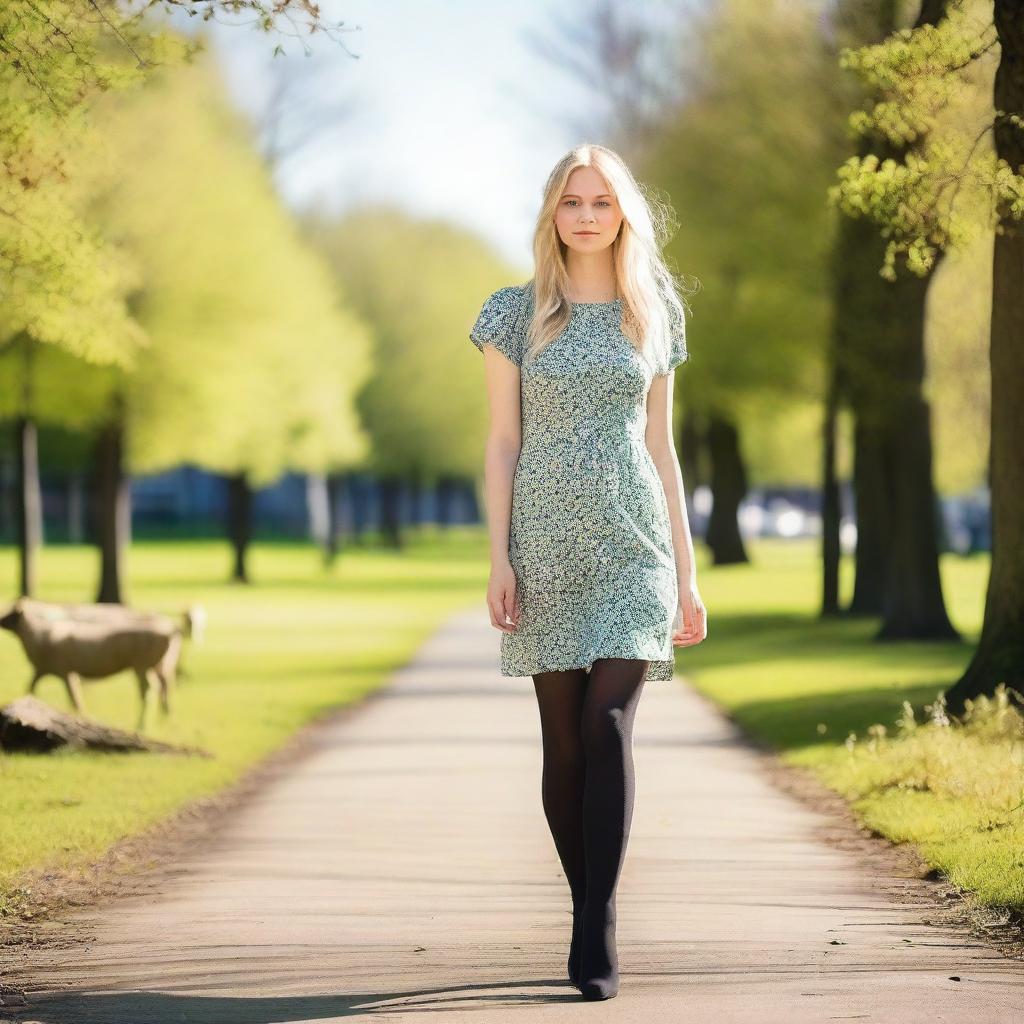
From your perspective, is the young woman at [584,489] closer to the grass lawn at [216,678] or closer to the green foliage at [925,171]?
the grass lawn at [216,678]

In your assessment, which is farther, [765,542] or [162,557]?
A: [765,542]

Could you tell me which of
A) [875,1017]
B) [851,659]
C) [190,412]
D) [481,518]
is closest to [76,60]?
[875,1017]

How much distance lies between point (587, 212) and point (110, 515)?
25.9m

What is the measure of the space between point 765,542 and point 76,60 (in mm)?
66328

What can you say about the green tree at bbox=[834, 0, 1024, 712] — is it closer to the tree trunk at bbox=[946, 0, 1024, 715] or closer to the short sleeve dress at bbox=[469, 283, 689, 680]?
the tree trunk at bbox=[946, 0, 1024, 715]

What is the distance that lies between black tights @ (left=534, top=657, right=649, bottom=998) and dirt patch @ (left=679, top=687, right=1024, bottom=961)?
54.6 inches

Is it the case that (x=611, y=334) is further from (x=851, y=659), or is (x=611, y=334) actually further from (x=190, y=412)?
(x=190, y=412)

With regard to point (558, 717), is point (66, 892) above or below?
below

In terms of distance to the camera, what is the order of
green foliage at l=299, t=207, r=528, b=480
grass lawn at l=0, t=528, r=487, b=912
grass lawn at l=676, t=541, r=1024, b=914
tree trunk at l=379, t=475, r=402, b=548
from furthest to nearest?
tree trunk at l=379, t=475, r=402, b=548 → green foliage at l=299, t=207, r=528, b=480 → grass lawn at l=0, t=528, r=487, b=912 → grass lawn at l=676, t=541, r=1024, b=914

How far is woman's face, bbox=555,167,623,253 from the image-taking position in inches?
211

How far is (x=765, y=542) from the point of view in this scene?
243 ft

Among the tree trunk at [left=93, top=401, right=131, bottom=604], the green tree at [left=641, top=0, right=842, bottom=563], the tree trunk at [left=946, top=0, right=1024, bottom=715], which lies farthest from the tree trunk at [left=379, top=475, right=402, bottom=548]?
the tree trunk at [left=946, top=0, right=1024, bottom=715]

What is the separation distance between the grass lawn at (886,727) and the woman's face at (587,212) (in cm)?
272

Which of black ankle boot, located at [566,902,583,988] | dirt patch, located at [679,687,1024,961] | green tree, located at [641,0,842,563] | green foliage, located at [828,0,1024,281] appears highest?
green tree, located at [641,0,842,563]
